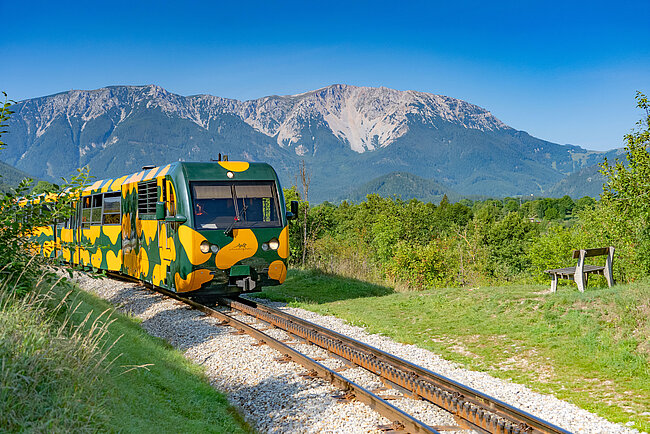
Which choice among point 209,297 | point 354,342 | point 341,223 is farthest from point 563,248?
point 341,223

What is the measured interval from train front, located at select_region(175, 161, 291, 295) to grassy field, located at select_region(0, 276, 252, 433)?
412 centimetres

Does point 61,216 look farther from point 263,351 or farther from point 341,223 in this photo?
point 341,223

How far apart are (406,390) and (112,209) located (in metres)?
11.8

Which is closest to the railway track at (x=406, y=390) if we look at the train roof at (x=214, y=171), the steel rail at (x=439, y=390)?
the steel rail at (x=439, y=390)

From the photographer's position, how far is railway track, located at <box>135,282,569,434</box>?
5184 mm

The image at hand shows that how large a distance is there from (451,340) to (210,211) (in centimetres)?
563

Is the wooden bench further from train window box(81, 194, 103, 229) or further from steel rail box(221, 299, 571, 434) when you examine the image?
train window box(81, 194, 103, 229)

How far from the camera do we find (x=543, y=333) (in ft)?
29.8

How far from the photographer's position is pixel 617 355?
7512mm

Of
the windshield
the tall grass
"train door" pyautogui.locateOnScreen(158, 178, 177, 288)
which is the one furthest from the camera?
"train door" pyautogui.locateOnScreen(158, 178, 177, 288)

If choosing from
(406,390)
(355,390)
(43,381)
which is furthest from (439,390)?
(43,381)

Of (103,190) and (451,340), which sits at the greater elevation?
(103,190)

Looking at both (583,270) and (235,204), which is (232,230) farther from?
(583,270)

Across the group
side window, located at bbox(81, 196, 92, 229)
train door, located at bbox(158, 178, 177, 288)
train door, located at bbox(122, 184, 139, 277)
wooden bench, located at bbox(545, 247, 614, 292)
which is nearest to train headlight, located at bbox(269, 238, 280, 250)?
train door, located at bbox(158, 178, 177, 288)
